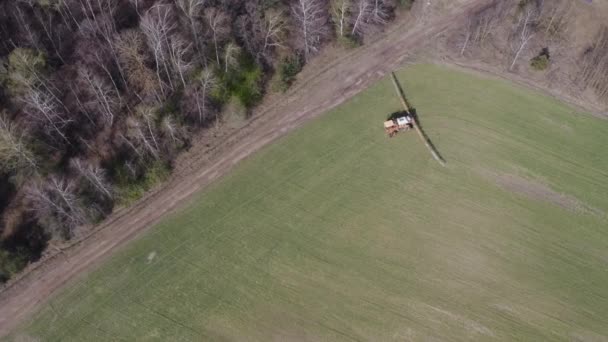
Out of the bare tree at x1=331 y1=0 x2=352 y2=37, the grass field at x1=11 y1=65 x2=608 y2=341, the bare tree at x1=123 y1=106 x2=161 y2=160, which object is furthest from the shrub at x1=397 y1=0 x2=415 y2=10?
the bare tree at x1=123 y1=106 x2=161 y2=160

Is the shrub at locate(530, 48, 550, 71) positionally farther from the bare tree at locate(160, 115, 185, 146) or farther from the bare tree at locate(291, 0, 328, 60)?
the bare tree at locate(160, 115, 185, 146)

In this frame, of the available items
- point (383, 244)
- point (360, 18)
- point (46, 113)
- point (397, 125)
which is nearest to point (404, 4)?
point (360, 18)

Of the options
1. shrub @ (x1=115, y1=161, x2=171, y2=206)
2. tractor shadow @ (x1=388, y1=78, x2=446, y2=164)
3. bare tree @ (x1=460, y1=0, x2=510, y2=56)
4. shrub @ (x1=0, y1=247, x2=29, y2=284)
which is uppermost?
bare tree @ (x1=460, y1=0, x2=510, y2=56)

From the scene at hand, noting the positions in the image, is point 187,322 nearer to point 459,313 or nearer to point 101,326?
point 101,326

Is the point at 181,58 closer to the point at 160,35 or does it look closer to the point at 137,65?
the point at 160,35

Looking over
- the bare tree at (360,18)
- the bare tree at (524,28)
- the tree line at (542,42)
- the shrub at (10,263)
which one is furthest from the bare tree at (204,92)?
the bare tree at (524,28)

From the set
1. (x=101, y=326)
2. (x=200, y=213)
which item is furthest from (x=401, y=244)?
(x=101, y=326)
